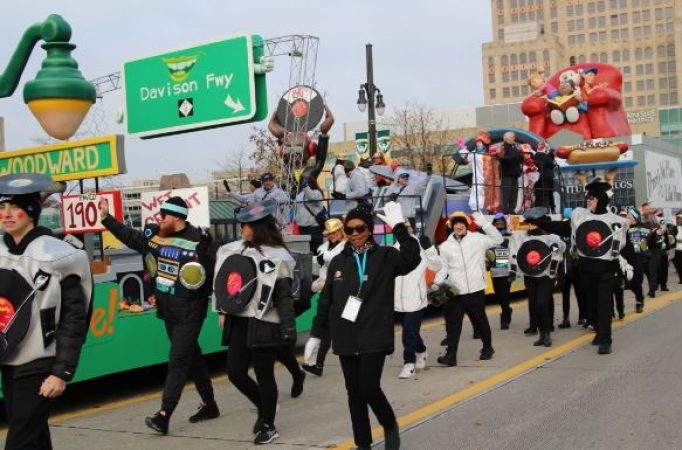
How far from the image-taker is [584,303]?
1225 cm

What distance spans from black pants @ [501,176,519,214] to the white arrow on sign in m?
7.04

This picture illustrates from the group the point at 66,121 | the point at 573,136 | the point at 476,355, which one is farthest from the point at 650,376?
the point at 573,136

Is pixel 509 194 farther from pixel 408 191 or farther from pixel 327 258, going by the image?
pixel 327 258

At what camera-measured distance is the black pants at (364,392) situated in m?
5.32

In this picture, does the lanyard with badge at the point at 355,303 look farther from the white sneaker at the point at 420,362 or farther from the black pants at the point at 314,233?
the black pants at the point at 314,233

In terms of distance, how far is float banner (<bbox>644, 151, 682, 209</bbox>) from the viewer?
3212 centimetres

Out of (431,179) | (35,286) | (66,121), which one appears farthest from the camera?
(431,179)

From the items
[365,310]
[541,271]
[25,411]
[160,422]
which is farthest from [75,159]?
[541,271]

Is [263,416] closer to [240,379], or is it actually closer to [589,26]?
[240,379]

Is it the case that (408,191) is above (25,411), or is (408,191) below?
above

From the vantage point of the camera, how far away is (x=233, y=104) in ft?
45.0

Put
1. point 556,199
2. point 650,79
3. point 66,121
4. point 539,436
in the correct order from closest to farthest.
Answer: point 539,436 < point 66,121 < point 556,199 < point 650,79

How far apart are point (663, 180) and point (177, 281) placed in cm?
3198

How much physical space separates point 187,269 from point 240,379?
38.1 inches
